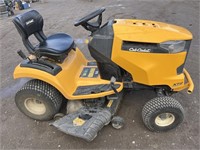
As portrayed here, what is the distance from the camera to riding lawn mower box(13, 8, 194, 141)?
2.14 metres

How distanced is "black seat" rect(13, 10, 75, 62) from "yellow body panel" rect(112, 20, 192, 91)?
2.07 ft

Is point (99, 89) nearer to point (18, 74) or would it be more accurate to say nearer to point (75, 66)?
point (75, 66)

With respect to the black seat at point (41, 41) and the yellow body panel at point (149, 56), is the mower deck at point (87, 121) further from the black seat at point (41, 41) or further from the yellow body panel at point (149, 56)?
the black seat at point (41, 41)

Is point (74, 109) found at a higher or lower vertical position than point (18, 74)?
lower

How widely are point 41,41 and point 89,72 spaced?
28.1 inches

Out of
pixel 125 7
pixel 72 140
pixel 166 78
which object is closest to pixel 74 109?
pixel 72 140

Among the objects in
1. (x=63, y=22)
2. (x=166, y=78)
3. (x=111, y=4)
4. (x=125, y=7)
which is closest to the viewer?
(x=166, y=78)

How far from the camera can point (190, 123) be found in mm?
2564

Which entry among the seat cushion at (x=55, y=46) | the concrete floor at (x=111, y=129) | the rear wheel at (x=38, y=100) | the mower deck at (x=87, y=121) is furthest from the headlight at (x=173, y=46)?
the rear wheel at (x=38, y=100)

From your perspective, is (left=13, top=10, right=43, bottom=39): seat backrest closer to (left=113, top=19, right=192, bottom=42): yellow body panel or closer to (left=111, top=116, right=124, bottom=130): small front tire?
(left=113, top=19, right=192, bottom=42): yellow body panel

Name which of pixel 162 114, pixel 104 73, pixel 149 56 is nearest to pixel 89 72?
pixel 104 73

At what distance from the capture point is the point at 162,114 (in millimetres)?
2348

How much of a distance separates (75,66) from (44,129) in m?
0.84

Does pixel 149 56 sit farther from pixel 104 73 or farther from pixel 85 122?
pixel 85 122
